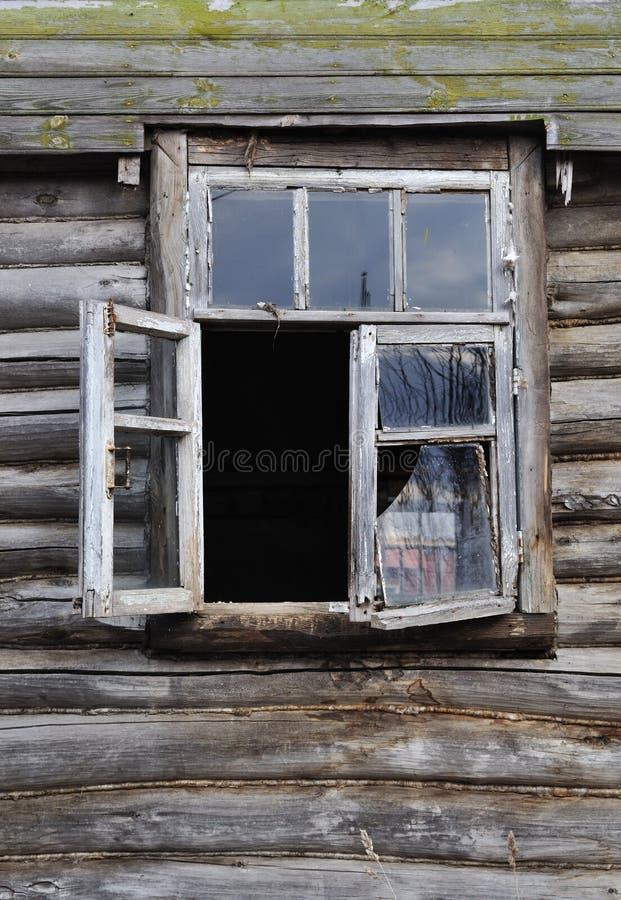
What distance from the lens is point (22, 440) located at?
9.20 ft

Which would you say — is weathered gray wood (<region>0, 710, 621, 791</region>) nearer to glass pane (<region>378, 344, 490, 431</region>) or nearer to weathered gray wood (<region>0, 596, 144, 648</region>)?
weathered gray wood (<region>0, 596, 144, 648</region>)

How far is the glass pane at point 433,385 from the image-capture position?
104 inches

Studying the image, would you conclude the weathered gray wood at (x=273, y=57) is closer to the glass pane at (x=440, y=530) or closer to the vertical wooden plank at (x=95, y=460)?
the vertical wooden plank at (x=95, y=460)

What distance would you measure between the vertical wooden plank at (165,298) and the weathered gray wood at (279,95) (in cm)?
14

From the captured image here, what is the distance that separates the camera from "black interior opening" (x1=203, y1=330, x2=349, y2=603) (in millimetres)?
6180

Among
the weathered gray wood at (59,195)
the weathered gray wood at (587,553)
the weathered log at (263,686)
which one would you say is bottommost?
the weathered log at (263,686)

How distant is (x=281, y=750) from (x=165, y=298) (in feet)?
5.20

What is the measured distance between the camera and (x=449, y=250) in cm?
283

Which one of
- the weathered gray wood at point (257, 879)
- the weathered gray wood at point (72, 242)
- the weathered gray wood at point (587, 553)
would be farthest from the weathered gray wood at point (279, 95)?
the weathered gray wood at point (257, 879)

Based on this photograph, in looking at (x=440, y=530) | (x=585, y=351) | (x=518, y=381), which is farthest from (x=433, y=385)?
(x=585, y=351)

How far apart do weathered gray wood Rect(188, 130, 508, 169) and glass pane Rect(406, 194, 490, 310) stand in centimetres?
→ 13

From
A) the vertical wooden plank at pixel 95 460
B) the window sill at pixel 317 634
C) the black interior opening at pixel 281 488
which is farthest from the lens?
the black interior opening at pixel 281 488

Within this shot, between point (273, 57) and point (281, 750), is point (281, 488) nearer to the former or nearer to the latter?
point (281, 750)

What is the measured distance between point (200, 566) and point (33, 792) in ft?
3.32
